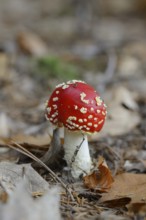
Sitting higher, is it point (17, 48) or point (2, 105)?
point (17, 48)

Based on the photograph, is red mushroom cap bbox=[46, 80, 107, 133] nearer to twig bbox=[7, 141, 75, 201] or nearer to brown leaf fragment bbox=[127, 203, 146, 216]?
twig bbox=[7, 141, 75, 201]

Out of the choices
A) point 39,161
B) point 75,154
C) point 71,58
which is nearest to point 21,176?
point 39,161

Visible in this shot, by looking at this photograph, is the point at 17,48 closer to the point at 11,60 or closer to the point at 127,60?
the point at 11,60

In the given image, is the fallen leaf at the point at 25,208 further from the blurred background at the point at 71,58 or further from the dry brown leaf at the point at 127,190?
the blurred background at the point at 71,58

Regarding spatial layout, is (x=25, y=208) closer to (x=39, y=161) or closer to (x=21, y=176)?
(x=21, y=176)

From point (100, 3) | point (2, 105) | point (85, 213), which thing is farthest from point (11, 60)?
point (100, 3)

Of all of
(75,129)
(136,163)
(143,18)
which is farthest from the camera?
(143,18)
